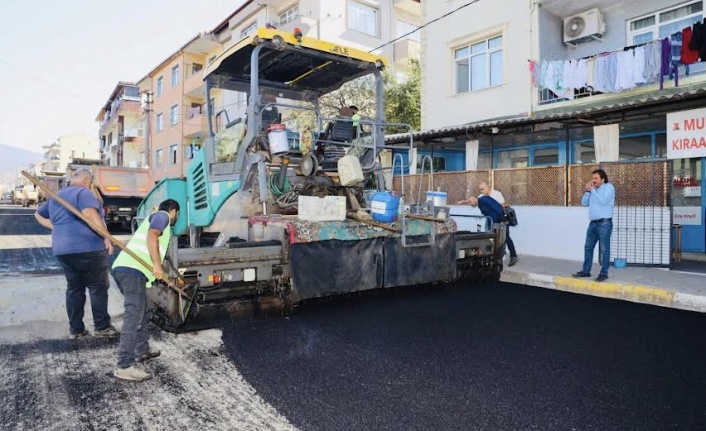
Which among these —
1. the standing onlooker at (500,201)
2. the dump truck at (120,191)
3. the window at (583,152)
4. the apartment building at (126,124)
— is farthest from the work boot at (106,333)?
the apartment building at (126,124)

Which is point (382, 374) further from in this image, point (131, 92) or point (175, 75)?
point (131, 92)

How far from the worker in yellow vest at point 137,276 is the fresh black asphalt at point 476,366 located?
0.81 m

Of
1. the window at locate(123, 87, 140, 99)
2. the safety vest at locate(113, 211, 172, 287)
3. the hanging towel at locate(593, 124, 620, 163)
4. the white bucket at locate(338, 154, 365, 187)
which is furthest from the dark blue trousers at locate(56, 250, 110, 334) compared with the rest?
the window at locate(123, 87, 140, 99)

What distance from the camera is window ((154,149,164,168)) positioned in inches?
1342

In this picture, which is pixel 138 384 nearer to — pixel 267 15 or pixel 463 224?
pixel 463 224

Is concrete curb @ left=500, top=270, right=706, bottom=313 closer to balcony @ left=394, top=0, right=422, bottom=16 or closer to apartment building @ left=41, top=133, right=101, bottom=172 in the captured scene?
balcony @ left=394, top=0, right=422, bottom=16

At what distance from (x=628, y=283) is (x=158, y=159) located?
3284cm

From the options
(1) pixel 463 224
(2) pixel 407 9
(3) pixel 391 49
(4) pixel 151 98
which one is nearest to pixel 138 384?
(1) pixel 463 224

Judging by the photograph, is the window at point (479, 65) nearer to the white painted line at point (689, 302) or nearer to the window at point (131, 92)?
the white painted line at point (689, 302)

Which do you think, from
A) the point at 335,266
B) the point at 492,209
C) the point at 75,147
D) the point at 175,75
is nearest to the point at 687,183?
the point at 492,209

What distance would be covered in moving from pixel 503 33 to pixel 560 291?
843 cm

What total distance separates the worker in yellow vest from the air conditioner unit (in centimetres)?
1215

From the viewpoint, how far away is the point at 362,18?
22.2 metres

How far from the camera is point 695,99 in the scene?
28.7 ft
